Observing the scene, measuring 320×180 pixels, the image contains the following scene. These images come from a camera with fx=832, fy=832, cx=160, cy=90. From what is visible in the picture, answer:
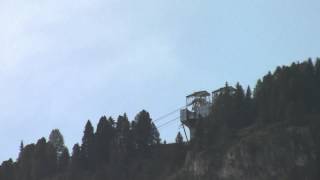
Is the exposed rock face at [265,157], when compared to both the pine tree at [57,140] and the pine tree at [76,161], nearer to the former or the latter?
the pine tree at [76,161]

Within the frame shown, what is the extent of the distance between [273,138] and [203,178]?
31.4ft

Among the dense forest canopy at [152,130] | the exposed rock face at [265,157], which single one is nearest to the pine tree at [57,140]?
the dense forest canopy at [152,130]

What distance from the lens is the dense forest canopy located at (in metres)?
95.1

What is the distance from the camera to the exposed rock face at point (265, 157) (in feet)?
282

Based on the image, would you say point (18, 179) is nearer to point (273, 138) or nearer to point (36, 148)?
point (36, 148)

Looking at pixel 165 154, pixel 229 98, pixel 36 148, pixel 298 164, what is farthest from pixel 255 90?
pixel 36 148

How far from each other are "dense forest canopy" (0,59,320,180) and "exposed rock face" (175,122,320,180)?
209cm

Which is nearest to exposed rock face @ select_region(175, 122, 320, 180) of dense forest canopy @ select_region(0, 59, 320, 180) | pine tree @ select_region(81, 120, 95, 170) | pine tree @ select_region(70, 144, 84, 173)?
dense forest canopy @ select_region(0, 59, 320, 180)

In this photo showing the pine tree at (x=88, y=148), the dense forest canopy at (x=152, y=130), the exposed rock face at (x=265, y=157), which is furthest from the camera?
the pine tree at (x=88, y=148)

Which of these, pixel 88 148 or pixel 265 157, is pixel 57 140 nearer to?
pixel 88 148

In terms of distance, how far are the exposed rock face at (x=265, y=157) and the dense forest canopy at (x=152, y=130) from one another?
6.86 ft

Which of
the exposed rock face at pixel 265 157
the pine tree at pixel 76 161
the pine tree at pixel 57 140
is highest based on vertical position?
the pine tree at pixel 57 140

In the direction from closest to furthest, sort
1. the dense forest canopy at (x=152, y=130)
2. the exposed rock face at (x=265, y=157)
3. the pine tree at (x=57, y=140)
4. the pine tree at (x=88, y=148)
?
the exposed rock face at (x=265, y=157), the dense forest canopy at (x=152, y=130), the pine tree at (x=88, y=148), the pine tree at (x=57, y=140)

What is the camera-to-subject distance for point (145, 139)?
10825 cm
